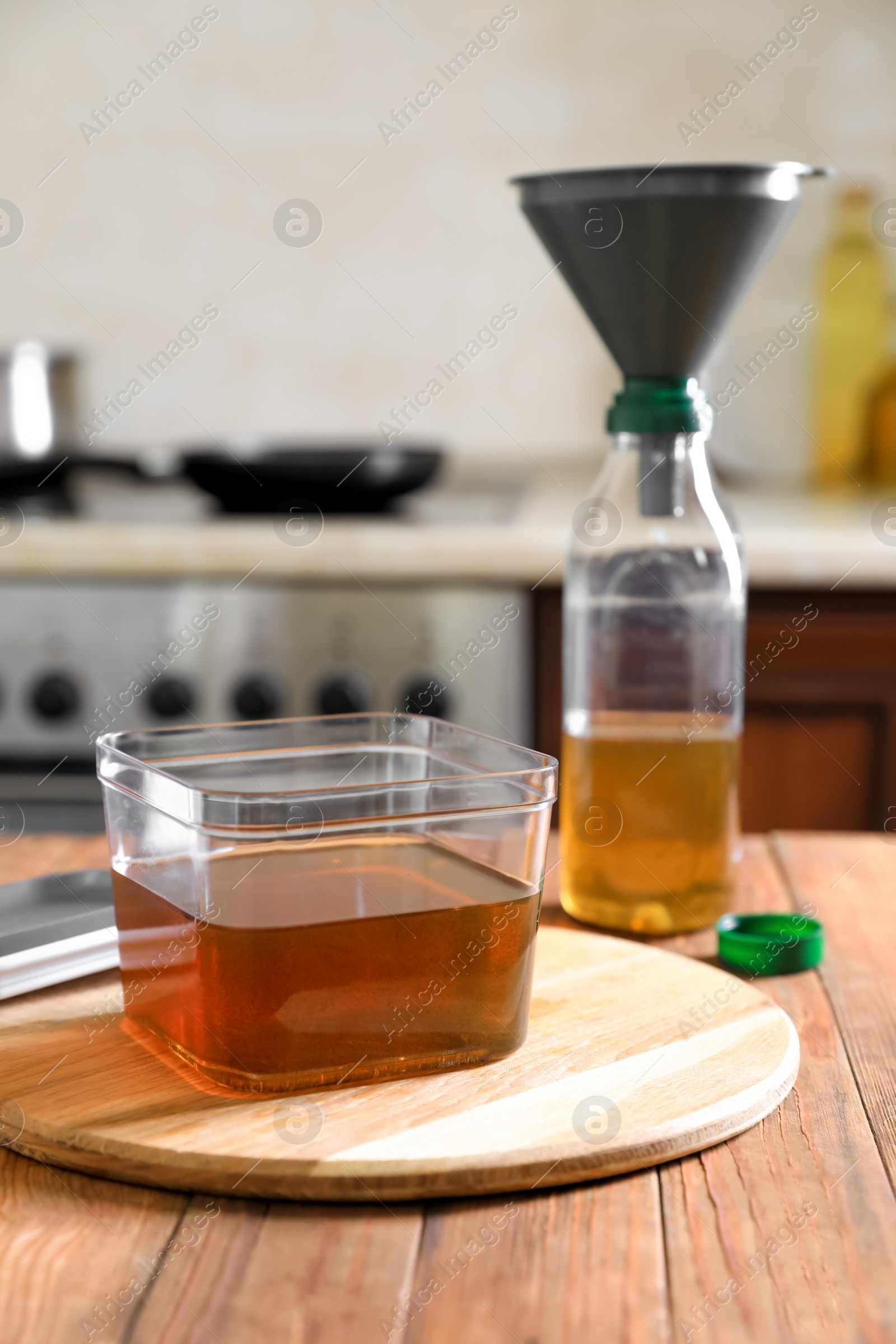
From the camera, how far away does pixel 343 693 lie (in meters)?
1.57

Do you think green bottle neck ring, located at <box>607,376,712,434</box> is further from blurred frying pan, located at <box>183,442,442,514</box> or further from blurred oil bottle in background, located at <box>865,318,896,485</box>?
blurred oil bottle in background, located at <box>865,318,896,485</box>

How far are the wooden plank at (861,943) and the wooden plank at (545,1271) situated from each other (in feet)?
0.36

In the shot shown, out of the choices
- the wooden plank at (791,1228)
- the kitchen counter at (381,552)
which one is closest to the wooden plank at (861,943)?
the wooden plank at (791,1228)

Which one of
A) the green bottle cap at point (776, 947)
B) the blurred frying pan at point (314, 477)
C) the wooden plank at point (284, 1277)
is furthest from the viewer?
the blurred frying pan at point (314, 477)

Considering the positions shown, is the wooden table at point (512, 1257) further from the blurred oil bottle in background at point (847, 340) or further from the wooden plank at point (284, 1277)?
the blurred oil bottle in background at point (847, 340)

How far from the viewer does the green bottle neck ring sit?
2.58 feet

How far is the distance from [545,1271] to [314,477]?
4.65 ft

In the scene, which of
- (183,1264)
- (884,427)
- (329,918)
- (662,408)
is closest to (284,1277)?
(183,1264)

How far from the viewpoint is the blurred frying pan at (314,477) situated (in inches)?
68.9

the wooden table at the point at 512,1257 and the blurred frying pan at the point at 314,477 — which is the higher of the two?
the blurred frying pan at the point at 314,477

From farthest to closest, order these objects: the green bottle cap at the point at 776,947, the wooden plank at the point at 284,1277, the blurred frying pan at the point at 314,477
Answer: the blurred frying pan at the point at 314,477 < the green bottle cap at the point at 776,947 < the wooden plank at the point at 284,1277

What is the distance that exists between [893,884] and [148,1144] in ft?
1.87

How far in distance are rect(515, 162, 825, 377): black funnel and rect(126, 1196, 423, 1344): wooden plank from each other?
0.51 metres

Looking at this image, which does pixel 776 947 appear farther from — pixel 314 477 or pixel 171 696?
pixel 314 477
